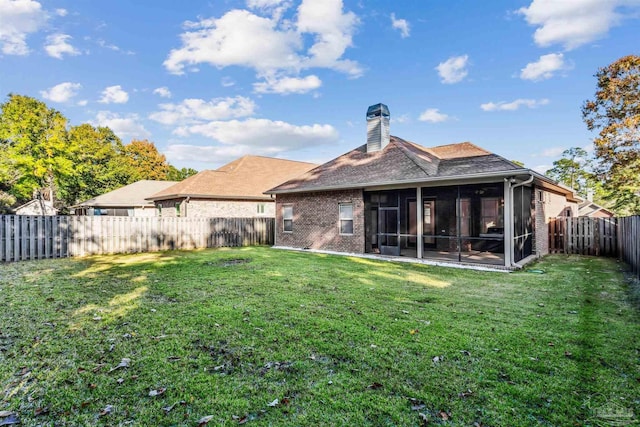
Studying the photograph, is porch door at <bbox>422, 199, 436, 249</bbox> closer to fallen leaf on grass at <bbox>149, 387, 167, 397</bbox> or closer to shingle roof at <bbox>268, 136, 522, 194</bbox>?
shingle roof at <bbox>268, 136, 522, 194</bbox>

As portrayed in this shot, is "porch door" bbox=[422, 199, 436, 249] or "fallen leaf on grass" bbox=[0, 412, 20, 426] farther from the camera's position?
"porch door" bbox=[422, 199, 436, 249]

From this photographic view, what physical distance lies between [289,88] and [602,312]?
2078 cm

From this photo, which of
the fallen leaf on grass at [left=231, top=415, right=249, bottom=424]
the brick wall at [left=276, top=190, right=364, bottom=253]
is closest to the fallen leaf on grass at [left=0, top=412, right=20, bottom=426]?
the fallen leaf on grass at [left=231, top=415, right=249, bottom=424]

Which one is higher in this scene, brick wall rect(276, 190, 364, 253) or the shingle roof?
the shingle roof

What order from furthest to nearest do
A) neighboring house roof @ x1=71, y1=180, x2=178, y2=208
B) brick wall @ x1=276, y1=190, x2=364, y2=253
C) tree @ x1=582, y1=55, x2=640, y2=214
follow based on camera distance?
neighboring house roof @ x1=71, y1=180, x2=178, y2=208, tree @ x1=582, y1=55, x2=640, y2=214, brick wall @ x1=276, y1=190, x2=364, y2=253

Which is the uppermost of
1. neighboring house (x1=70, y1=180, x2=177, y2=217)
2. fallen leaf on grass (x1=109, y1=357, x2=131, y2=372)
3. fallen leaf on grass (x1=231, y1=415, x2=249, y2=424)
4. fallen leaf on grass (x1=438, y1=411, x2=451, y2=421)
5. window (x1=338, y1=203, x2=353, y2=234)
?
neighboring house (x1=70, y1=180, x2=177, y2=217)

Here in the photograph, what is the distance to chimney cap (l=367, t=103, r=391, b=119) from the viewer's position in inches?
583

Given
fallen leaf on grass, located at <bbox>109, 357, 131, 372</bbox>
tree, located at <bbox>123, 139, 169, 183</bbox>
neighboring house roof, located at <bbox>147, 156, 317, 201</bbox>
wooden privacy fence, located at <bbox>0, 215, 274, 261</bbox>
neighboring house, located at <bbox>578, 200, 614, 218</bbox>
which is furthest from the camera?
tree, located at <bbox>123, 139, 169, 183</bbox>

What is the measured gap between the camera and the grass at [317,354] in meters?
2.59

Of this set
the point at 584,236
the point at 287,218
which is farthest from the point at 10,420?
the point at 584,236

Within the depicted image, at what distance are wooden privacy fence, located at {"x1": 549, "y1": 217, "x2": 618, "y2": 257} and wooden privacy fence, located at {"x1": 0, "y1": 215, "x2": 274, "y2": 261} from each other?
14015 millimetres

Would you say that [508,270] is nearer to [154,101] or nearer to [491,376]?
[491,376]

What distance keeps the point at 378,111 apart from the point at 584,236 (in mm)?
10325

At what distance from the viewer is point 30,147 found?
26.1 m
